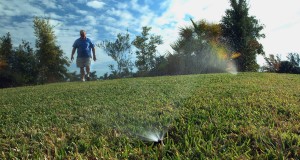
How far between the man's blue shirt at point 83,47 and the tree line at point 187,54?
30.1 ft

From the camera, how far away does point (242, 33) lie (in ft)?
71.6

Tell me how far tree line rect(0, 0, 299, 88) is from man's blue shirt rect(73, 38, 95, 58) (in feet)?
30.1

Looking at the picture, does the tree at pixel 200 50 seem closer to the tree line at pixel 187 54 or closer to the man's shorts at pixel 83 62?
the tree line at pixel 187 54

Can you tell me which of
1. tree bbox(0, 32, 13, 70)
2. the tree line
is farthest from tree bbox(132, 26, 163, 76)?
tree bbox(0, 32, 13, 70)

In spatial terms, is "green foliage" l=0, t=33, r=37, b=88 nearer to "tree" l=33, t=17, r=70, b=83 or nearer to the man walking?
"tree" l=33, t=17, r=70, b=83

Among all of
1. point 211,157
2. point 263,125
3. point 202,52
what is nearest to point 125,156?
point 211,157

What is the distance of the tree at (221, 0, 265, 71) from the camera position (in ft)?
70.0

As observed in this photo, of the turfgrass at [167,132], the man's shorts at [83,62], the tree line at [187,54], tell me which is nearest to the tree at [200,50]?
the tree line at [187,54]

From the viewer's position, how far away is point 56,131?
8.64 feet

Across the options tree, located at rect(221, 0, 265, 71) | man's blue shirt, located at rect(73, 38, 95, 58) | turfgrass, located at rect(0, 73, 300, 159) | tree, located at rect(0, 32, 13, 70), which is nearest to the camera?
turfgrass, located at rect(0, 73, 300, 159)

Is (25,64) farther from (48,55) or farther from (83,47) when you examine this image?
(83,47)

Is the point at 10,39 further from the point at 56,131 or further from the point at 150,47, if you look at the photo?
the point at 56,131

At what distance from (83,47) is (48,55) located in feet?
47.6

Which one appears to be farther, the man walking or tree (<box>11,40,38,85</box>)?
tree (<box>11,40,38,85</box>)
